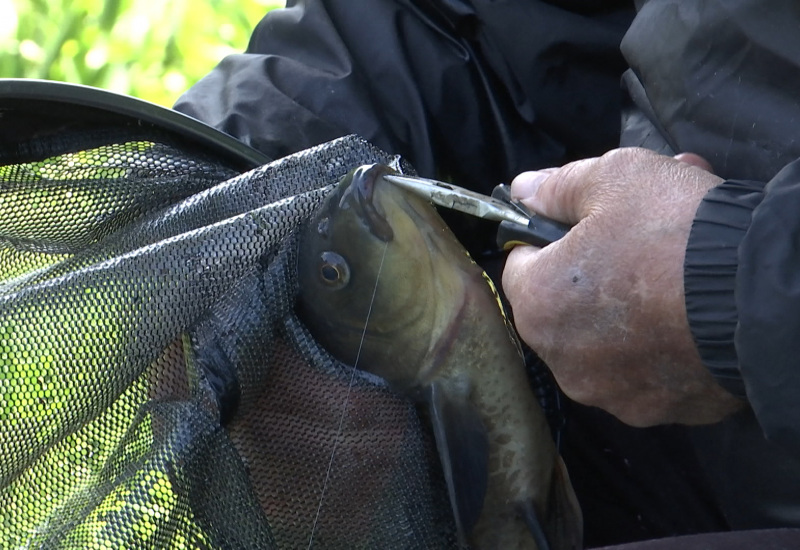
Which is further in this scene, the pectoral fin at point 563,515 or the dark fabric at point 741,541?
the pectoral fin at point 563,515

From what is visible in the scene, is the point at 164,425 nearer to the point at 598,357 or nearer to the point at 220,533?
the point at 220,533

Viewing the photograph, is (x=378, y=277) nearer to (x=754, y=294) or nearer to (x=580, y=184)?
(x=580, y=184)

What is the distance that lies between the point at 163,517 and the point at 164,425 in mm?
144

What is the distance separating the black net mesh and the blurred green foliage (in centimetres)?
360

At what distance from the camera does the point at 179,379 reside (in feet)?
4.80

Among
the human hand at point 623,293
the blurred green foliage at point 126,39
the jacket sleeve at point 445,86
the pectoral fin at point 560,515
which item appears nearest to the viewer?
the human hand at point 623,293

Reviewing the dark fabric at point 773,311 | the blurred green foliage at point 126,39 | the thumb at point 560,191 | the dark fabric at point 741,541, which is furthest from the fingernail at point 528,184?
the blurred green foliage at point 126,39

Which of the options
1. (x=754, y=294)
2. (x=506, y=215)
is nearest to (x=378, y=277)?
(x=506, y=215)

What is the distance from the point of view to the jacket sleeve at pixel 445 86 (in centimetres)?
189

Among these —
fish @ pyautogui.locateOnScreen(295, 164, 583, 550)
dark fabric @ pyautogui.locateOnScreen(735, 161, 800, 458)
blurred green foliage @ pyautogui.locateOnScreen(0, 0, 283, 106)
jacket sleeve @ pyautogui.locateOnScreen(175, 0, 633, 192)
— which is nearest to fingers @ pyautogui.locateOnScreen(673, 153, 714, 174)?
dark fabric @ pyautogui.locateOnScreen(735, 161, 800, 458)

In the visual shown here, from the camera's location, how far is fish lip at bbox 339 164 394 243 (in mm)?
1530

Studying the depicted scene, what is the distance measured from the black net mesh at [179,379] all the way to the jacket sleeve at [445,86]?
1.06 ft

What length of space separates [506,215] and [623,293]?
0.25 m

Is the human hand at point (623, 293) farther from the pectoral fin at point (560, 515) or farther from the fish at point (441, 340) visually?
the pectoral fin at point (560, 515)
